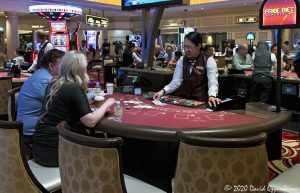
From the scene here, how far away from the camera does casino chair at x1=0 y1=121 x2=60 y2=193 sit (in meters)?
1.85

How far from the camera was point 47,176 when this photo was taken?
7.09ft

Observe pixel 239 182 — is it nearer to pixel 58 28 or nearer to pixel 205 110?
pixel 205 110

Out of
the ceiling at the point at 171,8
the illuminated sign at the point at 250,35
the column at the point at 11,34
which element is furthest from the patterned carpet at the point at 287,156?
the column at the point at 11,34

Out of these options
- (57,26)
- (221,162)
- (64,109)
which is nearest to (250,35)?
(57,26)

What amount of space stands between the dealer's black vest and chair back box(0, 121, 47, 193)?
69.6 inches

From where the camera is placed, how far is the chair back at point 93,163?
57.5 inches

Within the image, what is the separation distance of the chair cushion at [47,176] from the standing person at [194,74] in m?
1.24

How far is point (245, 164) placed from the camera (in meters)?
1.39

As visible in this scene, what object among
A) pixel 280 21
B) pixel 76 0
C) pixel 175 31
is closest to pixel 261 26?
pixel 280 21

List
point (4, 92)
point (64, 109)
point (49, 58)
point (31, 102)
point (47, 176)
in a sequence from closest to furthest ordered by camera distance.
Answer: point (47, 176) < point (64, 109) < point (31, 102) < point (49, 58) < point (4, 92)

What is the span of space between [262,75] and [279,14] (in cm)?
315

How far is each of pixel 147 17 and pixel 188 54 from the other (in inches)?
80.0

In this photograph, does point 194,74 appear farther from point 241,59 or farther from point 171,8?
point 171,8

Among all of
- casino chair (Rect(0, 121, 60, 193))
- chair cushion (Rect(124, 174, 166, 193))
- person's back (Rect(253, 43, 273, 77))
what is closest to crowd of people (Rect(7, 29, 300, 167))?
casino chair (Rect(0, 121, 60, 193))
